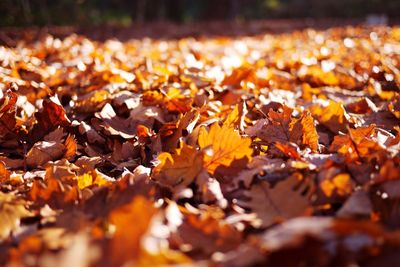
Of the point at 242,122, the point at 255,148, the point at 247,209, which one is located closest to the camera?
the point at 247,209

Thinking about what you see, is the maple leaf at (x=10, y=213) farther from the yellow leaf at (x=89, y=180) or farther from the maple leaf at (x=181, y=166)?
the maple leaf at (x=181, y=166)

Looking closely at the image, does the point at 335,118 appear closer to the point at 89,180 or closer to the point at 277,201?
the point at 277,201

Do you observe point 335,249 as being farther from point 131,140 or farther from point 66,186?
point 131,140

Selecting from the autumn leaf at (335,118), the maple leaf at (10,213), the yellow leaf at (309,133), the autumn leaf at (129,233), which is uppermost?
the autumn leaf at (129,233)

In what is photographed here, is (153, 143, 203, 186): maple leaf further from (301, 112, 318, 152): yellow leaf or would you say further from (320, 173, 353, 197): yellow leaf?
(301, 112, 318, 152): yellow leaf

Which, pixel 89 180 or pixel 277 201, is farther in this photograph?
pixel 89 180

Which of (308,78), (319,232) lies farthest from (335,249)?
(308,78)

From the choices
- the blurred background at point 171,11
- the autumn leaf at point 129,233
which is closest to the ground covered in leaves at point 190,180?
the autumn leaf at point 129,233

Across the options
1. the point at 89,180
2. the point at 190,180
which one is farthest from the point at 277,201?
the point at 89,180
